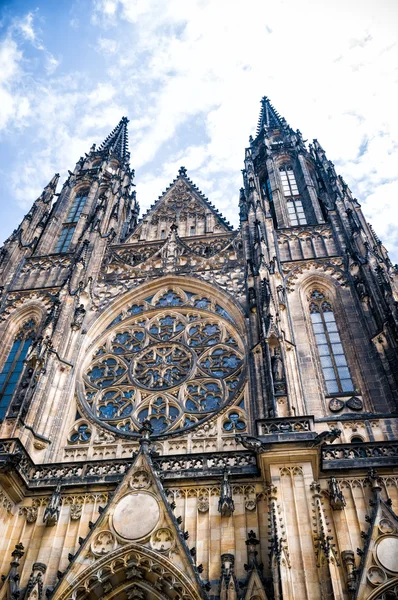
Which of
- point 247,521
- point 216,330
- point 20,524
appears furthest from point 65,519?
point 216,330

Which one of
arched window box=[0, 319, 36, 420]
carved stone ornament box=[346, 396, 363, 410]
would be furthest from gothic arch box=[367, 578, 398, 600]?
arched window box=[0, 319, 36, 420]

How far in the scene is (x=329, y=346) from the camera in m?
14.6

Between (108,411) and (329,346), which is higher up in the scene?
(329,346)

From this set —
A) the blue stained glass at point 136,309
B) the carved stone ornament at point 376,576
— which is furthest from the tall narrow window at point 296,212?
the carved stone ornament at point 376,576

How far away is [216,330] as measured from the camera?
50.8 ft

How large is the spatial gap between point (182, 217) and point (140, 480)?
1246 centimetres

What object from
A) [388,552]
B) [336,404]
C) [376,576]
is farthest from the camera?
[336,404]

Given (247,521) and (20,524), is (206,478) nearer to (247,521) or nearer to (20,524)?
(247,521)

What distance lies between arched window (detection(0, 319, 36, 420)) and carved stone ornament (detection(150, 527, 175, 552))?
Answer: 235 inches

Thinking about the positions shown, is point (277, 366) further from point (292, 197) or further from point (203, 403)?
point (292, 197)

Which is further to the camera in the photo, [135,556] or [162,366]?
[162,366]

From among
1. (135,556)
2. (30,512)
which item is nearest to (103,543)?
(135,556)

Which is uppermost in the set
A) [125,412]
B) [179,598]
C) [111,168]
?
[111,168]

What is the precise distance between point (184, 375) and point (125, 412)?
182 cm
